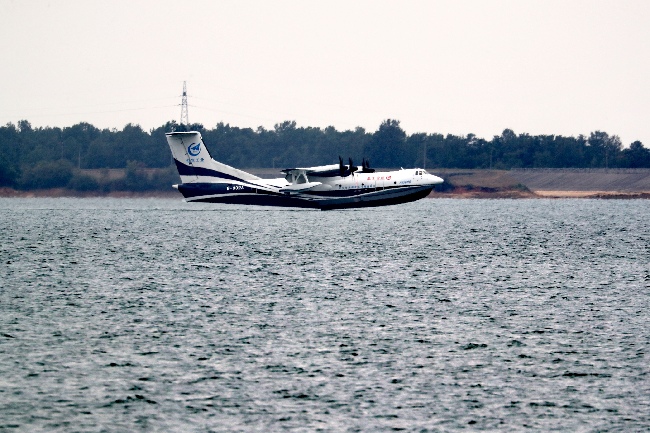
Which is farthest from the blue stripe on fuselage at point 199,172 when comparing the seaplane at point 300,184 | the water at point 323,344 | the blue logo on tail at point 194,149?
the water at point 323,344

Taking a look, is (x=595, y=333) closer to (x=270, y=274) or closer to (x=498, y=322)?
(x=498, y=322)

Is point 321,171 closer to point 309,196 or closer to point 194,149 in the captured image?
point 309,196

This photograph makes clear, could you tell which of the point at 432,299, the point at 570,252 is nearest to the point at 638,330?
the point at 432,299

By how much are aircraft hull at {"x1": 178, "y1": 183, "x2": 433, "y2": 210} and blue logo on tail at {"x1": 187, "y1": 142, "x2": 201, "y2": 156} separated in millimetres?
4181

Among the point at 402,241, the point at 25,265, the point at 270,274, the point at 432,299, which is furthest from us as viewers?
the point at 402,241

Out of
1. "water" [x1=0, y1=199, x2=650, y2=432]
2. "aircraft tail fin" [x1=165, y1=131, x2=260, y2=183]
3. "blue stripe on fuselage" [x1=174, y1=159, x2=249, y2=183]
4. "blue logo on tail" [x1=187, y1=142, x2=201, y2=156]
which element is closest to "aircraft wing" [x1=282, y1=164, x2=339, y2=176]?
"aircraft tail fin" [x1=165, y1=131, x2=260, y2=183]

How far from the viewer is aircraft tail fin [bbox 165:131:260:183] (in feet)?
370

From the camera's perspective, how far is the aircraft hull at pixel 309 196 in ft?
360

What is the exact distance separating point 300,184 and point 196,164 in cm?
1361

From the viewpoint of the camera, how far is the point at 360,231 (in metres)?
93.4

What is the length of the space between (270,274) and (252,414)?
96.0ft

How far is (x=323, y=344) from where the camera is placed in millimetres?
28062

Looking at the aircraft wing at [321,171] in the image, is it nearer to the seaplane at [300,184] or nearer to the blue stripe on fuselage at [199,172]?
the seaplane at [300,184]

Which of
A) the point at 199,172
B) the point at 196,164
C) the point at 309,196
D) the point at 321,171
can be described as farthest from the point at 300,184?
the point at 196,164
